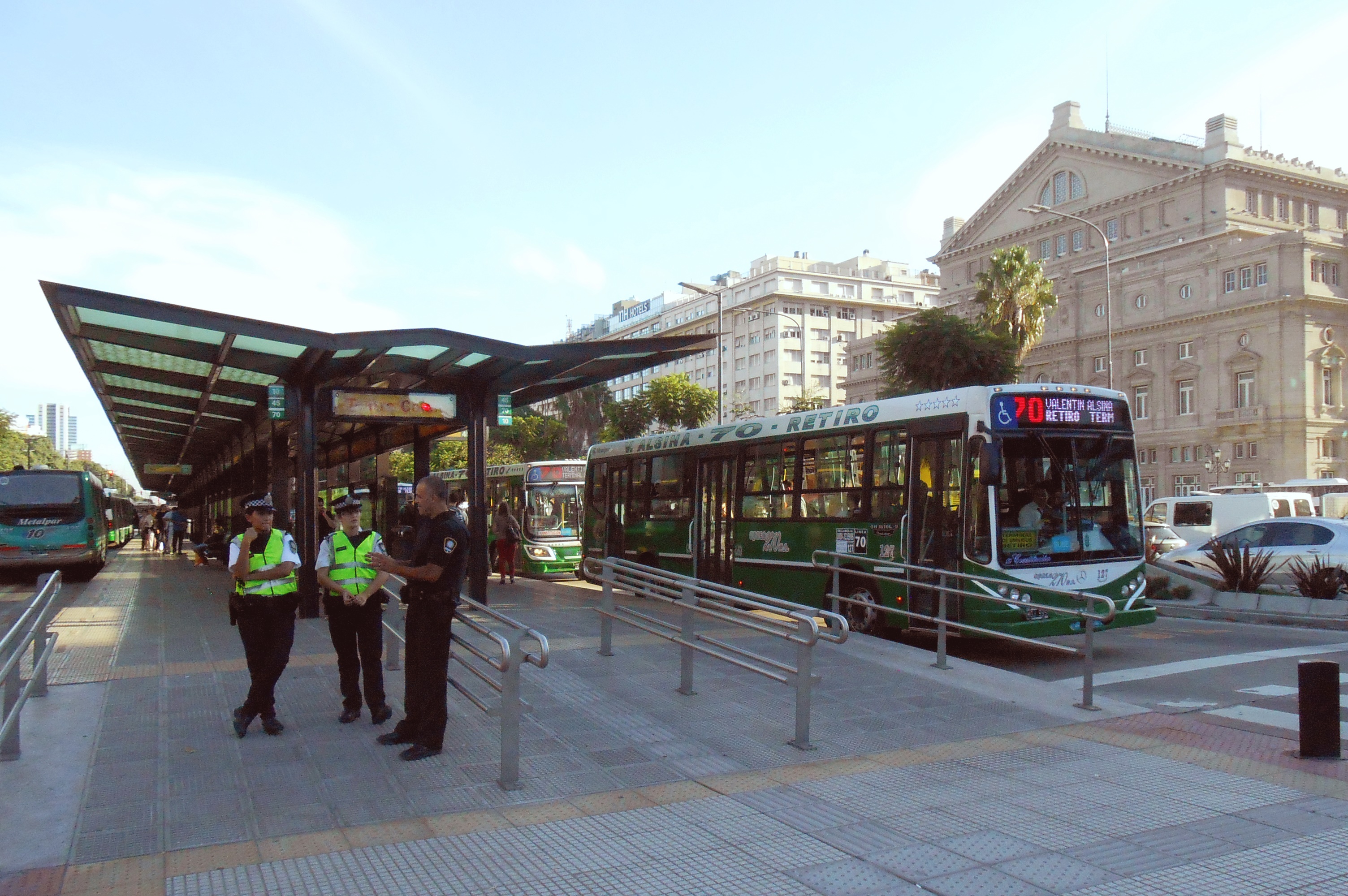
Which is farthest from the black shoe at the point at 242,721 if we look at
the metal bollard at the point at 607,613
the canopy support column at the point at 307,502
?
the canopy support column at the point at 307,502

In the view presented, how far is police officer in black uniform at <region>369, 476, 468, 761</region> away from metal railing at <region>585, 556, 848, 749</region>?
228 centimetres

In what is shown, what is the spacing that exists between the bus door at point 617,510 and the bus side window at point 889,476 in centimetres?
661

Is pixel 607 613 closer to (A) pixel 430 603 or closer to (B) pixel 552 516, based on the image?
(A) pixel 430 603

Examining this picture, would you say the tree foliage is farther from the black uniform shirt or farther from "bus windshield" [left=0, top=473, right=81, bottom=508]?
the black uniform shirt

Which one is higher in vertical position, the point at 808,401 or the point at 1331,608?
the point at 808,401

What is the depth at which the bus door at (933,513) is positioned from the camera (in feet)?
37.0

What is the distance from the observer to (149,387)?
17484 mm

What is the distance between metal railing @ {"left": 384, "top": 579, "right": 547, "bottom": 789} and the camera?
5.87 m

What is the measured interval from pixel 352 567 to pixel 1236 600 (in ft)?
46.8

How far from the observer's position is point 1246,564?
53.7 ft

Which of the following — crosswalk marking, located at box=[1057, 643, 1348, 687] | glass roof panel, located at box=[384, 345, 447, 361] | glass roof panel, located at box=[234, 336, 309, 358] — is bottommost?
crosswalk marking, located at box=[1057, 643, 1348, 687]

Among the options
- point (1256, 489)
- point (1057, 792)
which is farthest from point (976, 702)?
point (1256, 489)

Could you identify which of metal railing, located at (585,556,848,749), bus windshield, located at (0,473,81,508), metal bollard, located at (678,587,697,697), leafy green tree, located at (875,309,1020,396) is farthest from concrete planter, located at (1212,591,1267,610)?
bus windshield, located at (0,473,81,508)

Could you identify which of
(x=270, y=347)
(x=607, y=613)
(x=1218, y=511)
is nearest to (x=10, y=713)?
(x=607, y=613)
